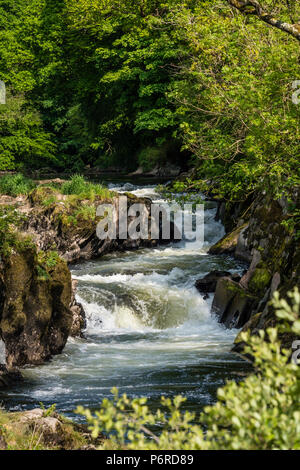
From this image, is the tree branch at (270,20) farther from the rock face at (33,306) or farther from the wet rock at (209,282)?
the wet rock at (209,282)

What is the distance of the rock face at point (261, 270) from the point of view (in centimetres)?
1188

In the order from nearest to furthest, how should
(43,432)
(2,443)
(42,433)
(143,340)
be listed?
1. (2,443)
2. (42,433)
3. (43,432)
4. (143,340)

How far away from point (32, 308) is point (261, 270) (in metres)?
5.21

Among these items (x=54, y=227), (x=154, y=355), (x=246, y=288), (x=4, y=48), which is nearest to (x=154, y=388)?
(x=154, y=355)

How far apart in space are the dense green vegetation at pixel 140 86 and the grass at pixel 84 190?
3.22 metres

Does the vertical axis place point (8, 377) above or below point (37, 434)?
below

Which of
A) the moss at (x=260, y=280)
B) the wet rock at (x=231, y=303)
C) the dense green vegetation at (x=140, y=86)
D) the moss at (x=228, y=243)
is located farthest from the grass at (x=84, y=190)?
the moss at (x=260, y=280)

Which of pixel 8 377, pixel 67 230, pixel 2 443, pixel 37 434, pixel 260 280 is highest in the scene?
pixel 67 230

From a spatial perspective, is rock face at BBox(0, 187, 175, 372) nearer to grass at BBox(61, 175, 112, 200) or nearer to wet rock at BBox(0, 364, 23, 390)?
wet rock at BBox(0, 364, 23, 390)

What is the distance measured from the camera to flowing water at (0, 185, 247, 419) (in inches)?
390

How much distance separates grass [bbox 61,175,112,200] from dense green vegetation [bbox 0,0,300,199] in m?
3.22

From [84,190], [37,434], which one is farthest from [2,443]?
[84,190]

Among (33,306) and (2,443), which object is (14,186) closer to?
(33,306)

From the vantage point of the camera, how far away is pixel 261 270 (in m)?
14.2
